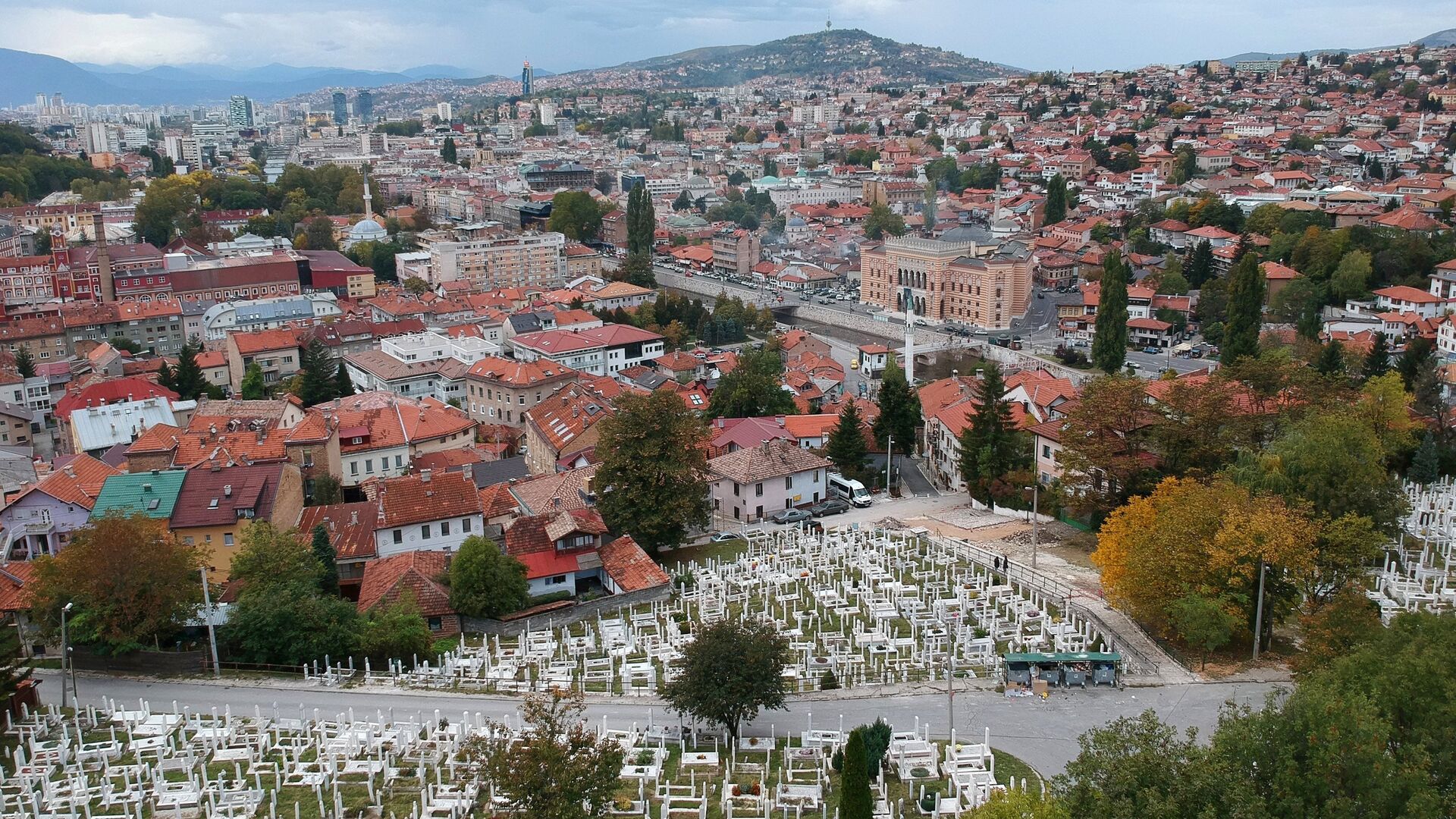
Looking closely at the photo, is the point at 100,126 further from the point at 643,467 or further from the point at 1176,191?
the point at 643,467

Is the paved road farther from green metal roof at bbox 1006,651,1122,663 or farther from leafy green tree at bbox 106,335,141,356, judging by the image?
leafy green tree at bbox 106,335,141,356

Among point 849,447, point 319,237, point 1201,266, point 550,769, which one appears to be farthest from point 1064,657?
point 319,237

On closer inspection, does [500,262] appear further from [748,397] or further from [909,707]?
[909,707]

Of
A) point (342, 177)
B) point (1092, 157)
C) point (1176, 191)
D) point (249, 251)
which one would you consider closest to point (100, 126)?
point (342, 177)

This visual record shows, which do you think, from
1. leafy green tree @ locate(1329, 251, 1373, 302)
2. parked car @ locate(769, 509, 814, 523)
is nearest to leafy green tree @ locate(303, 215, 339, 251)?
parked car @ locate(769, 509, 814, 523)

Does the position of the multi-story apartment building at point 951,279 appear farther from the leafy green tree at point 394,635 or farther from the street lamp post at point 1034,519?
the leafy green tree at point 394,635

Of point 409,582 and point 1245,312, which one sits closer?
point 409,582

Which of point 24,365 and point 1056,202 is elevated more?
point 1056,202
